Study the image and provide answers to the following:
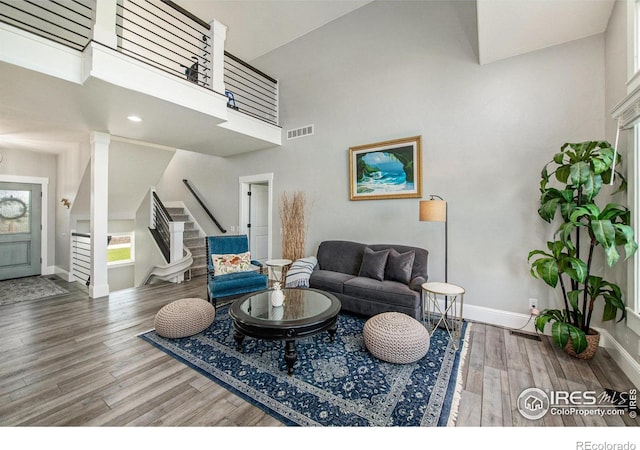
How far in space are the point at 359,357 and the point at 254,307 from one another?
1102 millimetres

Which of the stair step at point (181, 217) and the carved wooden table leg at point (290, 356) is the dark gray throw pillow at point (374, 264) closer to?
the carved wooden table leg at point (290, 356)

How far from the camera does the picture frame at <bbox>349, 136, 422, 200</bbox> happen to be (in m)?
3.80

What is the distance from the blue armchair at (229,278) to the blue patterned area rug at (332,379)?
72 cm

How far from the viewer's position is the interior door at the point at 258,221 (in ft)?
20.0

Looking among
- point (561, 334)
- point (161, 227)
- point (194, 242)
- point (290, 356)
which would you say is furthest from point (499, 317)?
point (161, 227)

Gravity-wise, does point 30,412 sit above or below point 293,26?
below

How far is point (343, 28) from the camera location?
450 centimetres

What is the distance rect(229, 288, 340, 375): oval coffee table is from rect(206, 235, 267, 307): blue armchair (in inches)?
34.8

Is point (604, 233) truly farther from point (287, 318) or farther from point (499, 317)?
point (287, 318)

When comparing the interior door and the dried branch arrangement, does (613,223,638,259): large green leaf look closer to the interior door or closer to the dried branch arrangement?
the dried branch arrangement
